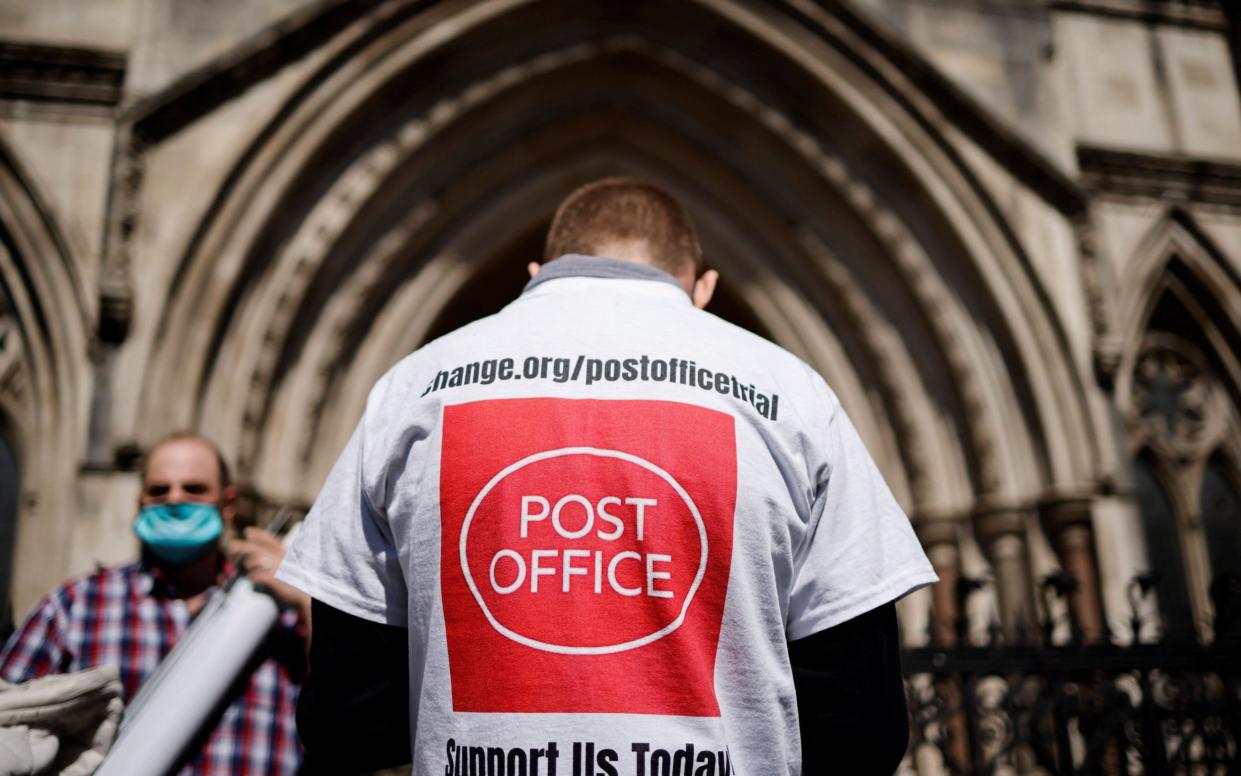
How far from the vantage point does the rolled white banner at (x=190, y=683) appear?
2.01 metres

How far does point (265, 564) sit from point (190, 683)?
0.88 ft

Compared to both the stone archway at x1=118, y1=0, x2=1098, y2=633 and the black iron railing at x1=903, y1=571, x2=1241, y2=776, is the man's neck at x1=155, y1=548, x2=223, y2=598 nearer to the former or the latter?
→ the black iron railing at x1=903, y1=571, x2=1241, y2=776

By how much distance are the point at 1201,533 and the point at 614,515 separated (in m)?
7.63

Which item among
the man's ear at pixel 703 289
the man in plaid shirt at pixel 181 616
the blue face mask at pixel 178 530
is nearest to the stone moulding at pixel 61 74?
the man in plaid shirt at pixel 181 616

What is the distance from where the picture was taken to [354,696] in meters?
1.36

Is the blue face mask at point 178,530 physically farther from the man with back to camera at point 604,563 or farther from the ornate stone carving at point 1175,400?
the ornate stone carving at point 1175,400

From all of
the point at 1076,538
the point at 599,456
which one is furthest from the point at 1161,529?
the point at 599,456

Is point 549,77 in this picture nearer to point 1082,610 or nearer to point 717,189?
point 717,189

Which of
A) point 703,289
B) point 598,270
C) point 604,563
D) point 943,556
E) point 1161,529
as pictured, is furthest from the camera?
point 1161,529

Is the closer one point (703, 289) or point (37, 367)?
point (703, 289)

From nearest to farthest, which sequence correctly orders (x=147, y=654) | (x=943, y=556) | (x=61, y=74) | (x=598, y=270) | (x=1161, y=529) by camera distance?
(x=598, y=270), (x=147, y=654), (x=61, y=74), (x=943, y=556), (x=1161, y=529)

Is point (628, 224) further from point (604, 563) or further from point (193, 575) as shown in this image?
point (193, 575)

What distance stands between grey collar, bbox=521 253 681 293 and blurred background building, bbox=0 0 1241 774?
3.61 metres

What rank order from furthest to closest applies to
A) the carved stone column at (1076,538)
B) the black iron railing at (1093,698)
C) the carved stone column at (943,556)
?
1. the carved stone column at (943,556)
2. the carved stone column at (1076,538)
3. the black iron railing at (1093,698)
